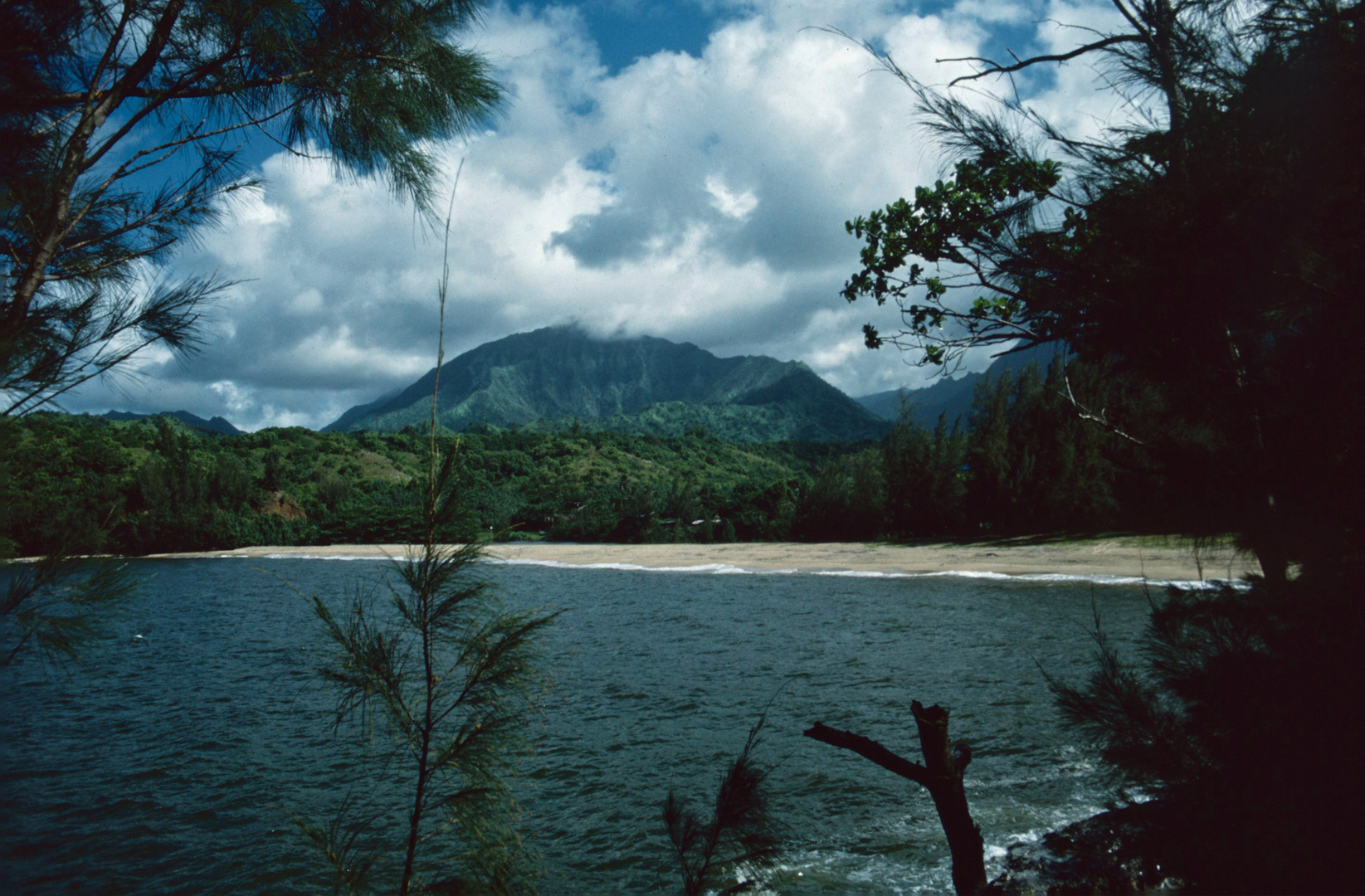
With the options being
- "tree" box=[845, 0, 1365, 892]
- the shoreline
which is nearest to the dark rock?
"tree" box=[845, 0, 1365, 892]

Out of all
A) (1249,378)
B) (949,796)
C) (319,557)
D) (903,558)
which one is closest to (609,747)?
(949,796)

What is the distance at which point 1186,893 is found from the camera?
196 centimetres

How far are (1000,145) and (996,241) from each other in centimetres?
37

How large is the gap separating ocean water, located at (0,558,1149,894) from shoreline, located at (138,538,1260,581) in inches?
129

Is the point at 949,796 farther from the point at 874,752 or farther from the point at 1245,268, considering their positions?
the point at 1245,268

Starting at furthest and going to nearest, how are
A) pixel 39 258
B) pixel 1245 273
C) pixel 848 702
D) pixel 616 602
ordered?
pixel 616 602 < pixel 848 702 < pixel 39 258 < pixel 1245 273

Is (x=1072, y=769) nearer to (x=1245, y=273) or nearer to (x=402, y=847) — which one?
(x=402, y=847)

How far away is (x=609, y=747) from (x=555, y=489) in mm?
57698

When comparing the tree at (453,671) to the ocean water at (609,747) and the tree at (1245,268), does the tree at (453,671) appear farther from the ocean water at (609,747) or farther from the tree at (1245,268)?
the tree at (1245,268)

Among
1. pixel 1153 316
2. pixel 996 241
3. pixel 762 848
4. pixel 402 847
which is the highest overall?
pixel 996 241

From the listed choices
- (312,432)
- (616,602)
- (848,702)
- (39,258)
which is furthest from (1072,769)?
(312,432)

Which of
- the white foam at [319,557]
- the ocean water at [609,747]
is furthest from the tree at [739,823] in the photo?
the white foam at [319,557]

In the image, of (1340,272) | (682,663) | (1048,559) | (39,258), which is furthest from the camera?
(1048,559)

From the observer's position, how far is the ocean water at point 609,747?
21.6 feet
